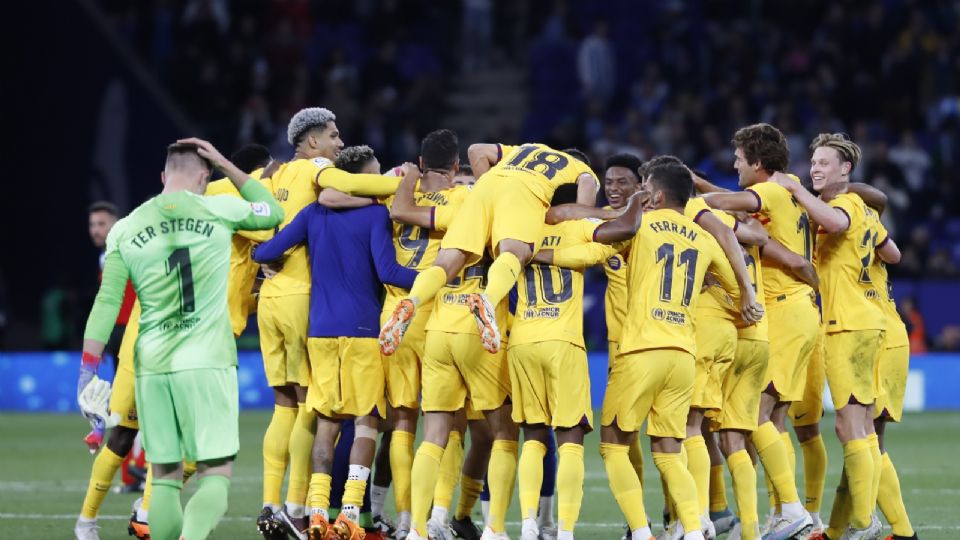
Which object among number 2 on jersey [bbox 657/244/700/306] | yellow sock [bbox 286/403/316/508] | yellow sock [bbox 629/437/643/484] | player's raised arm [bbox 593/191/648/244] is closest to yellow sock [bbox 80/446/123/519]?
yellow sock [bbox 286/403/316/508]

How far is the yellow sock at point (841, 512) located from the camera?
34.0 feet

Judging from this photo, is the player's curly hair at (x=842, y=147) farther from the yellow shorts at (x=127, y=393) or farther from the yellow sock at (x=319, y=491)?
the yellow shorts at (x=127, y=393)

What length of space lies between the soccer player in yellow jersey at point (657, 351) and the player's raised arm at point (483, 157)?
1.36 meters

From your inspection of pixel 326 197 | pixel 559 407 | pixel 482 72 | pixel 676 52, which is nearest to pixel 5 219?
pixel 482 72

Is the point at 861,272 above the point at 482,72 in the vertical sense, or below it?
below

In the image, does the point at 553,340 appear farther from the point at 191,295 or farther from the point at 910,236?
the point at 910,236

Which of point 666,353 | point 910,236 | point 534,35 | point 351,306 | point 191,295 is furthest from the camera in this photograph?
point 534,35

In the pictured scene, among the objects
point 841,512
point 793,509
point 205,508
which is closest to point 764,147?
point 793,509

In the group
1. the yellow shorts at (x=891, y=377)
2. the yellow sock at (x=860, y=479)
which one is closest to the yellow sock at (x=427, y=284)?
the yellow sock at (x=860, y=479)

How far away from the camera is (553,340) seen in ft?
31.0

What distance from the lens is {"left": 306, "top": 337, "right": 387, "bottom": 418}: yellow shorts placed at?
33.2 ft

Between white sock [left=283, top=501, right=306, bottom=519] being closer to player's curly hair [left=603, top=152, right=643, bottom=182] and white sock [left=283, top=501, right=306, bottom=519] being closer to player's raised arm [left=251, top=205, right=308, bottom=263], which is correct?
player's raised arm [left=251, top=205, right=308, bottom=263]

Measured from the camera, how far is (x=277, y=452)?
415 inches

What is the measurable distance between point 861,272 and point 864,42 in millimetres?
15375
